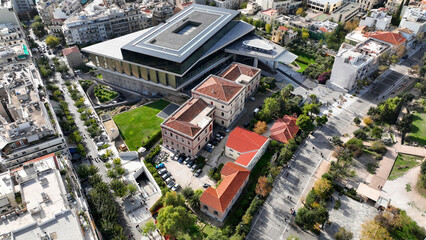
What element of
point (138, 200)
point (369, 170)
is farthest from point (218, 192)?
point (369, 170)

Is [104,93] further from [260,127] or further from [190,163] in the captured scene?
[260,127]

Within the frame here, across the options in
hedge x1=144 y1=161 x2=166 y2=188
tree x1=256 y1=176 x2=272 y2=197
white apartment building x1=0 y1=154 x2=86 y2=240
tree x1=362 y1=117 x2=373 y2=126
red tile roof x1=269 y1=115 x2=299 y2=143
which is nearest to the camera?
white apartment building x1=0 y1=154 x2=86 y2=240

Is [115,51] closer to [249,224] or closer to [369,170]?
[249,224]

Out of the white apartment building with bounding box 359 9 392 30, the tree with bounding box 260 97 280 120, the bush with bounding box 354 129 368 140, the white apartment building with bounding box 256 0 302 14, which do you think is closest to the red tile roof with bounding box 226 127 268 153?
the tree with bounding box 260 97 280 120

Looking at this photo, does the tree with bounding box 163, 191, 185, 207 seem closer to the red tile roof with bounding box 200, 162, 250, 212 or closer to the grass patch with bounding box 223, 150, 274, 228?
the red tile roof with bounding box 200, 162, 250, 212

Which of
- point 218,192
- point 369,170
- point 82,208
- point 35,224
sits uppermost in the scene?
point 35,224

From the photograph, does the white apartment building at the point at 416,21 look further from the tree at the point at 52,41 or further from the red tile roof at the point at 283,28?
the tree at the point at 52,41

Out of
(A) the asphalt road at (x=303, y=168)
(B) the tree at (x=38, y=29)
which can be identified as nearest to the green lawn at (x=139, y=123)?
(A) the asphalt road at (x=303, y=168)
